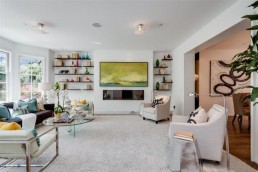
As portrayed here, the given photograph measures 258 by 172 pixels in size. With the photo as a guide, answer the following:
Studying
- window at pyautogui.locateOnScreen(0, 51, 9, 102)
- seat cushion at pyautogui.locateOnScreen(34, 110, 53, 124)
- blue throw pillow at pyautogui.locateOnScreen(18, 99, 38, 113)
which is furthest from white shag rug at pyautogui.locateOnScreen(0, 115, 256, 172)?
window at pyautogui.locateOnScreen(0, 51, 9, 102)

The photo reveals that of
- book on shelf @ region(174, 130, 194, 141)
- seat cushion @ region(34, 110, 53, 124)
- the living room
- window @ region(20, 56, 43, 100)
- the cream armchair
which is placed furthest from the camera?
window @ region(20, 56, 43, 100)

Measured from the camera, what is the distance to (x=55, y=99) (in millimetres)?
6930

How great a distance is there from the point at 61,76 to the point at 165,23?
5165mm

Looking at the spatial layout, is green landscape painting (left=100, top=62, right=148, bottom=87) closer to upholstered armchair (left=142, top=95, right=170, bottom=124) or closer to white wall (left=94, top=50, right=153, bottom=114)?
white wall (left=94, top=50, right=153, bottom=114)

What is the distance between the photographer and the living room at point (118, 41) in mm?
2861

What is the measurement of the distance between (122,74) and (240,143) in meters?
4.61

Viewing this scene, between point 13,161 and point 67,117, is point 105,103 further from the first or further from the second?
point 13,161

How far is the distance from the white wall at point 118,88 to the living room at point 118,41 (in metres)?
0.04

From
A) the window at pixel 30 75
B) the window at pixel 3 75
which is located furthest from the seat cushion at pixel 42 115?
the window at pixel 30 75

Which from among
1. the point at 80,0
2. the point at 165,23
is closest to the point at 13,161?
the point at 80,0

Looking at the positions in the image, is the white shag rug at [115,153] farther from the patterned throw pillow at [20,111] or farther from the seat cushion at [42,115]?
the patterned throw pillow at [20,111]

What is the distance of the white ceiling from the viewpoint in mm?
2824

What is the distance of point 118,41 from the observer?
5.38 metres

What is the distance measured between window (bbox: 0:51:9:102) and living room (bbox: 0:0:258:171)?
0.24 feet
